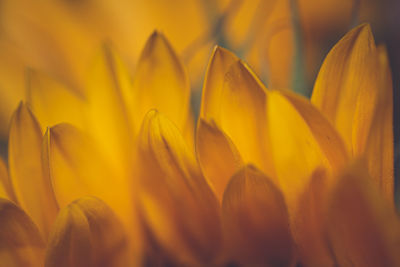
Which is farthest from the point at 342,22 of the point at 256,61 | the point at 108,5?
the point at 108,5

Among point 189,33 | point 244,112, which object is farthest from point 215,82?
point 189,33

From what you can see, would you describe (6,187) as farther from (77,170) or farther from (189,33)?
(189,33)

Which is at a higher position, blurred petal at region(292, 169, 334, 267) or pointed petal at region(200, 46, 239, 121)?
pointed petal at region(200, 46, 239, 121)

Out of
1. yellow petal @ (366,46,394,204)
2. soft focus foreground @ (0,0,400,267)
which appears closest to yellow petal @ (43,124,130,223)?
soft focus foreground @ (0,0,400,267)

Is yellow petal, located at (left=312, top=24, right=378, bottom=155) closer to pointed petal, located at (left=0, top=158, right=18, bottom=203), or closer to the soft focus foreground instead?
the soft focus foreground

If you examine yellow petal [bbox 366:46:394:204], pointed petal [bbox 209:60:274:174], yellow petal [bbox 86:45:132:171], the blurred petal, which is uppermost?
yellow petal [bbox 86:45:132:171]
